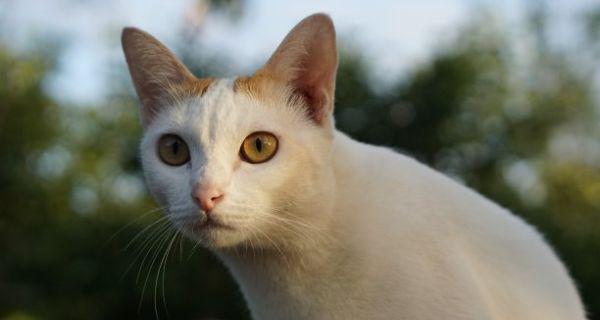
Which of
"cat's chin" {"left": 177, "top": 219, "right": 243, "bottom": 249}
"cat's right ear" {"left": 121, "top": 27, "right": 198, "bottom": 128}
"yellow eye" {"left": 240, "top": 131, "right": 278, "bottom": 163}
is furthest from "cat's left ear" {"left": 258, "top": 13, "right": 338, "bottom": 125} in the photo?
"cat's chin" {"left": 177, "top": 219, "right": 243, "bottom": 249}

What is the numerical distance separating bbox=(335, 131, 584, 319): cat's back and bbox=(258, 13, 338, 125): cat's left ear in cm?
22

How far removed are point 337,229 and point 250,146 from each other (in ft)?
1.41

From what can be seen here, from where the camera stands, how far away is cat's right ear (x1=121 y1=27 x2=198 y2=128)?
2508 mm

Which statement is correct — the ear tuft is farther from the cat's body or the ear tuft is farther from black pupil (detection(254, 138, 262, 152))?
the cat's body

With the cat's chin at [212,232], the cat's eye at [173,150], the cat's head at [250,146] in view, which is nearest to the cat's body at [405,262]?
the cat's head at [250,146]

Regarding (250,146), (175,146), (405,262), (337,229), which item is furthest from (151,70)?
(405,262)

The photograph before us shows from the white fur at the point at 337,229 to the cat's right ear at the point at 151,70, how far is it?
118 millimetres

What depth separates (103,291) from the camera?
297 inches

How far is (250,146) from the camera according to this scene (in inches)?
85.7

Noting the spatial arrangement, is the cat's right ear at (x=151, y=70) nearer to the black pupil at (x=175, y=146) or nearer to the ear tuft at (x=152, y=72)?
the ear tuft at (x=152, y=72)

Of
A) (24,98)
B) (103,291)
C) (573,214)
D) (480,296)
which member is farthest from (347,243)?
(24,98)

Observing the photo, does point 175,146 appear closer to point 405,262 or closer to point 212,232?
point 212,232

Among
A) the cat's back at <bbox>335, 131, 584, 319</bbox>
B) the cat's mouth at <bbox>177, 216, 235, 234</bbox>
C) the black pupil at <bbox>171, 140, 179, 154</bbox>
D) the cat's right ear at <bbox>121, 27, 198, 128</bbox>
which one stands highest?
the cat's back at <bbox>335, 131, 584, 319</bbox>

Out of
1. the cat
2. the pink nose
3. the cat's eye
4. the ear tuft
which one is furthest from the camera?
the ear tuft
